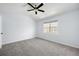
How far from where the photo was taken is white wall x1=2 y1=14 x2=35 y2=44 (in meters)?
3.66

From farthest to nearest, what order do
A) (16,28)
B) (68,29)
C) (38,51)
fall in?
(16,28) → (68,29) → (38,51)

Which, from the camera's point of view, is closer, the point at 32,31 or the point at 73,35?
the point at 73,35

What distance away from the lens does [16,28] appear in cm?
415

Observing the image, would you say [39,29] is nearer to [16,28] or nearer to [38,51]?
[16,28]

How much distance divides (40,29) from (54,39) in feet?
3.93

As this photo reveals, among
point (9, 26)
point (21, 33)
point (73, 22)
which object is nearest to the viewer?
point (73, 22)

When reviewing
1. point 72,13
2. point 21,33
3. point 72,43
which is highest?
point 72,13

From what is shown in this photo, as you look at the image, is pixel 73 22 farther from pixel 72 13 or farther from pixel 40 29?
pixel 40 29

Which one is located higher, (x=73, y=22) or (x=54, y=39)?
(x=73, y=22)

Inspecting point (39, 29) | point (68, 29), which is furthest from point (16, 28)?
point (68, 29)

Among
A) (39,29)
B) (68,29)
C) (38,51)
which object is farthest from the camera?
(39,29)

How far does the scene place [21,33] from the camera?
4281mm

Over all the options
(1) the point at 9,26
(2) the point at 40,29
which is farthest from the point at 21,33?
(2) the point at 40,29

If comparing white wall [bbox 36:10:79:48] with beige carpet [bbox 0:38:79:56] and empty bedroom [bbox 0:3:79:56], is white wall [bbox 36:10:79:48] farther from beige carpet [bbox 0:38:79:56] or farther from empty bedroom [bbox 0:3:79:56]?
beige carpet [bbox 0:38:79:56]
